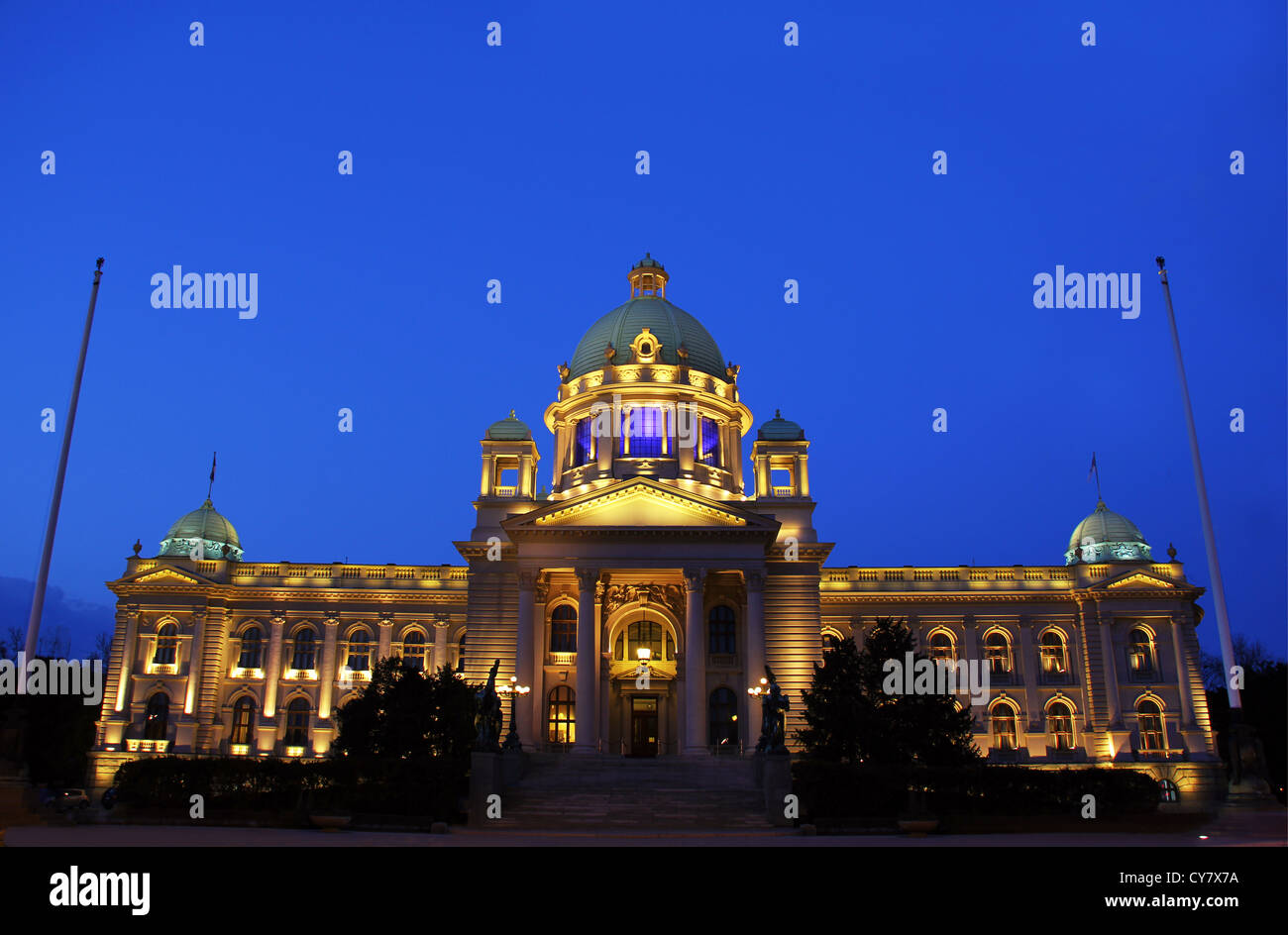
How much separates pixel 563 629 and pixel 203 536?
88.0 feet

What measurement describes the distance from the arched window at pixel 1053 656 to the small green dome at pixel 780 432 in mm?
19388

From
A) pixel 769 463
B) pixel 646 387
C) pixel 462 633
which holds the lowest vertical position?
pixel 462 633

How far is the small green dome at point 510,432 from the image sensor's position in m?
57.0

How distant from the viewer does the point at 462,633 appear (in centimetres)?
5841

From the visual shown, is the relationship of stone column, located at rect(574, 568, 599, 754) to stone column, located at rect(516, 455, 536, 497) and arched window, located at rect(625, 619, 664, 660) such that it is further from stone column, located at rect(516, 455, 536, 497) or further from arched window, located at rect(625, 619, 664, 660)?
stone column, located at rect(516, 455, 536, 497)

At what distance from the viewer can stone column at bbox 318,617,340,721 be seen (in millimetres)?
56500

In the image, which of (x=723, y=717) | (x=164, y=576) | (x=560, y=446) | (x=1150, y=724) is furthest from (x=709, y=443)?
(x=164, y=576)

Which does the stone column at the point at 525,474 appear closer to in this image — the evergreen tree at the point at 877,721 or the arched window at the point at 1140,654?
the evergreen tree at the point at 877,721

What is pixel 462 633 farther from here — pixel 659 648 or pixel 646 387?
pixel 646 387

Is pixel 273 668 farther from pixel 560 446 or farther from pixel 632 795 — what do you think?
pixel 632 795

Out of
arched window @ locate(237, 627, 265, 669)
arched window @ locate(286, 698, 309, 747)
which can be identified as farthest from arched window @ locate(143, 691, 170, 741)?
arched window @ locate(286, 698, 309, 747)

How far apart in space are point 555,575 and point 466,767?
59.7 feet

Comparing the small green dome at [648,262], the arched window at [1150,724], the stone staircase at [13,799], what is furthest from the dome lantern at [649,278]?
the stone staircase at [13,799]
